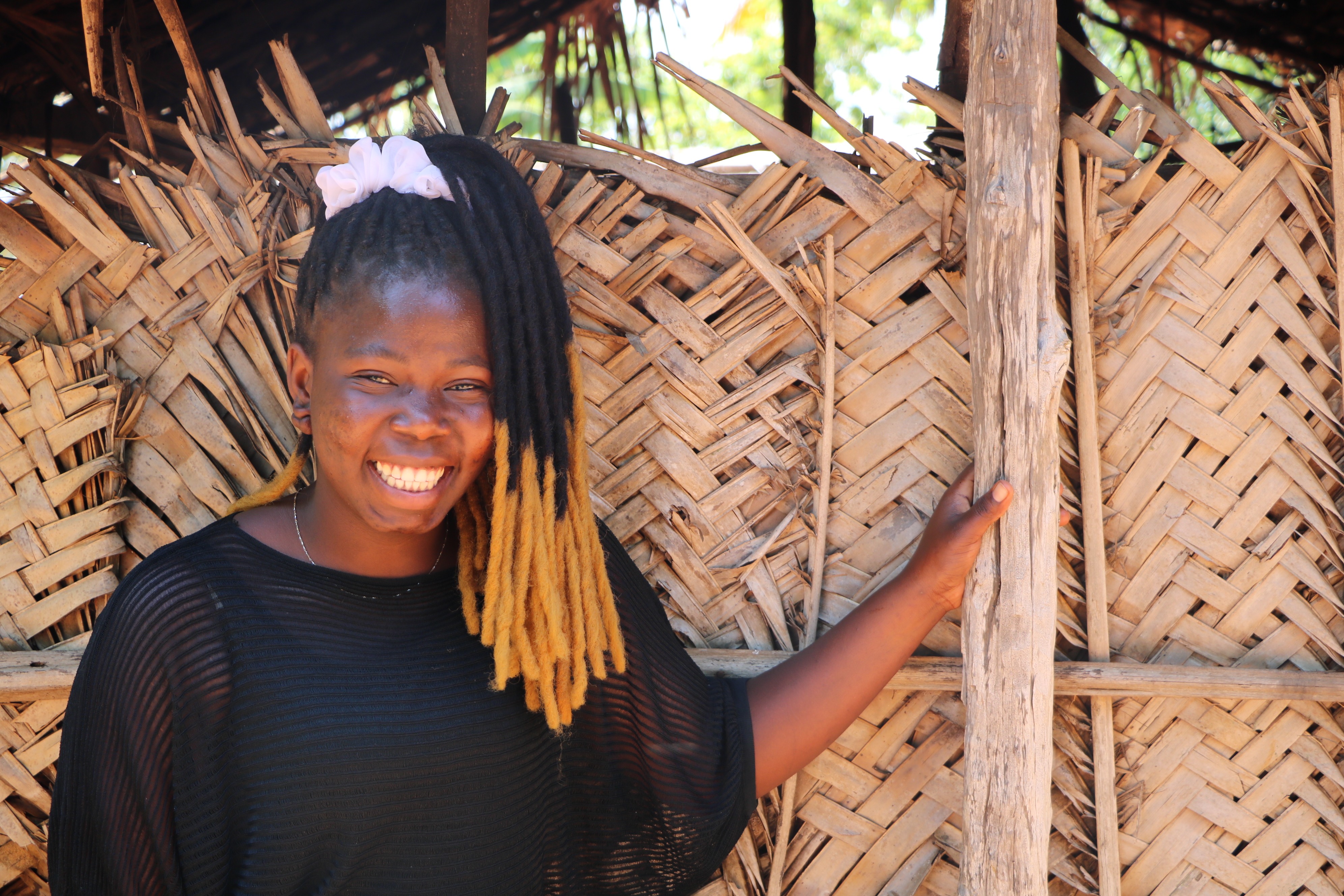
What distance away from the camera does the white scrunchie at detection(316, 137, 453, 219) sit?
4.85 feet

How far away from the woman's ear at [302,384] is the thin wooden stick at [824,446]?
911mm

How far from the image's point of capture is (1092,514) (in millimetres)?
1854

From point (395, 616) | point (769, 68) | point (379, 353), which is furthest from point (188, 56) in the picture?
point (769, 68)

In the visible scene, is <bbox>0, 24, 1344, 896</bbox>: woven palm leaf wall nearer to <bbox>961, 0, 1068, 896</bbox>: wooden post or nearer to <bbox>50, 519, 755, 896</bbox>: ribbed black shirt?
<bbox>961, 0, 1068, 896</bbox>: wooden post

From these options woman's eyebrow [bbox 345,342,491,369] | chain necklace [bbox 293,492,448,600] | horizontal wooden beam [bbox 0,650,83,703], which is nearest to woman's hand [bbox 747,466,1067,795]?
chain necklace [bbox 293,492,448,600]

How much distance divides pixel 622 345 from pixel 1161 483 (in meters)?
1.03

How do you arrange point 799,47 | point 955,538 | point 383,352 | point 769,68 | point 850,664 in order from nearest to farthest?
point 383,352, point 955,538, point 850,664, point 799,47, point 769,68

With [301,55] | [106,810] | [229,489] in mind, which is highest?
[301,55]

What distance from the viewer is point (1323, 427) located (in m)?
1.85

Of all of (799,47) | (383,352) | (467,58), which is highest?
(799,47)

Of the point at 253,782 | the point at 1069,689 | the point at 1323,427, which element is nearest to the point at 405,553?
the point at 253,782

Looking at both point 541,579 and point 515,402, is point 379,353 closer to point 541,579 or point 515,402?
point 515,402

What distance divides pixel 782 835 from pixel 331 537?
1.02 m

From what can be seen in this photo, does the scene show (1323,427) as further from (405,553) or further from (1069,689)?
(405,553)
